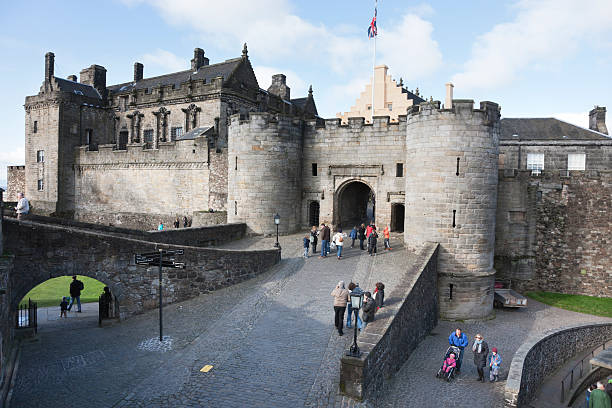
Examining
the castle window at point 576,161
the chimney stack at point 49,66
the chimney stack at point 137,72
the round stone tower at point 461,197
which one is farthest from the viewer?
the chimney stack at point 137,72

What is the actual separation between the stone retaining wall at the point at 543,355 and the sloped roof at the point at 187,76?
26.1m

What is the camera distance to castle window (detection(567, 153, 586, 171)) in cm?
3023

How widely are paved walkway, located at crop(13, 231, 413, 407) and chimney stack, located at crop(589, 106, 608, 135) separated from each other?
26515mm

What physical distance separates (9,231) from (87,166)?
83.6 ft

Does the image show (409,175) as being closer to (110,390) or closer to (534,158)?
(110,390)

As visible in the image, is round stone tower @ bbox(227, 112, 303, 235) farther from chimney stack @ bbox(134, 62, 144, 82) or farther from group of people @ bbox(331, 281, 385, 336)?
chimney stack @ bbox(134, 62, 144, 82)

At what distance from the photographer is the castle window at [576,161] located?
30.2 meters

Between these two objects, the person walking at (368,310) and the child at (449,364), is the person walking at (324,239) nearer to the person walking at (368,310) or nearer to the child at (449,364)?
the person walking at (368,310)

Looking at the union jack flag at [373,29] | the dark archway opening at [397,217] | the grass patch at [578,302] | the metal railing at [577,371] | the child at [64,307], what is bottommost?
the metal railing at [577,371]

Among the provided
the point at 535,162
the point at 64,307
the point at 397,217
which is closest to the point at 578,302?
the point at 397,217

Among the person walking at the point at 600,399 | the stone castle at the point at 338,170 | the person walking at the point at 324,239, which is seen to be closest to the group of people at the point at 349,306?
the person walking at the point at 324,239

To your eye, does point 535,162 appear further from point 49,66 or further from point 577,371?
point 49,66

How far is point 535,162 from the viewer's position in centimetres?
3128

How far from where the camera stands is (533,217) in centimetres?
2325
